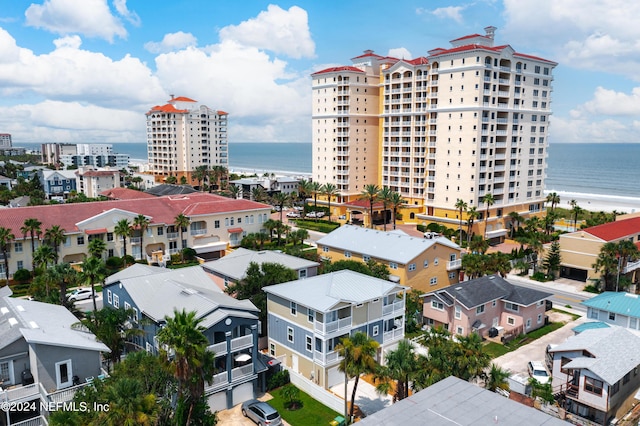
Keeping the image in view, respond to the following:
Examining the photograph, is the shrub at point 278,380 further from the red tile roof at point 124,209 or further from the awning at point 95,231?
the awning at point 95,231

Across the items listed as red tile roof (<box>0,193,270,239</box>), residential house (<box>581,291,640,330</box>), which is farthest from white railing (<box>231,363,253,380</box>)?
red tile roof (<box>0,193,270,239</box>)

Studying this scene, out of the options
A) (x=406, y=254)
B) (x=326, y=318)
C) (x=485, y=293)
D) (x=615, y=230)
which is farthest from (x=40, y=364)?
(x=615, y=230)

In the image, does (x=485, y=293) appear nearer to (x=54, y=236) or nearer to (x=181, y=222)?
(x=181, y=222)

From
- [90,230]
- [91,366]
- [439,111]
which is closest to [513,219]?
[439,111]

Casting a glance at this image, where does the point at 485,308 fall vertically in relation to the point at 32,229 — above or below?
below

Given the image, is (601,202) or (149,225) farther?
(601,202)

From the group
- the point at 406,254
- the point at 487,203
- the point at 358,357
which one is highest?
the point at 487,203

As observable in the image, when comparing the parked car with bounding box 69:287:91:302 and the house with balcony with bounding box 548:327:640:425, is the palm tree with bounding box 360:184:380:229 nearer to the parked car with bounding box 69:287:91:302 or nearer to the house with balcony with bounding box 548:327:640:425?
the parked car with bounding box 69:287:91:302
